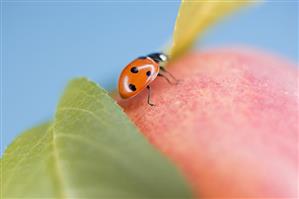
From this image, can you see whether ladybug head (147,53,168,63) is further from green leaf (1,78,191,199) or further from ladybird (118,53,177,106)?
green leaf (1,78,191,199)

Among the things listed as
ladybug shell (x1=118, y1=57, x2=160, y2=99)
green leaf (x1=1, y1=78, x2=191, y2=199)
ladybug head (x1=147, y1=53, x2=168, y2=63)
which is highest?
ladybug head (x1=147, y1=53, x2=168, y2=63)

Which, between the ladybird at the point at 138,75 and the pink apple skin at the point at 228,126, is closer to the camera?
the pink apple skin at the point at 228,126

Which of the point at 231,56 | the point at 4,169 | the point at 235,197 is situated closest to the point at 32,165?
the point at 4,169

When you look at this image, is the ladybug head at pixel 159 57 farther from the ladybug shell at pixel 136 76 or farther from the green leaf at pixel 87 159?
the green leaf at pixel 87 159

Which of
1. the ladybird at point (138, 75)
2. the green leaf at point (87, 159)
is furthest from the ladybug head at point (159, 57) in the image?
the green leaf at point (87, 159)

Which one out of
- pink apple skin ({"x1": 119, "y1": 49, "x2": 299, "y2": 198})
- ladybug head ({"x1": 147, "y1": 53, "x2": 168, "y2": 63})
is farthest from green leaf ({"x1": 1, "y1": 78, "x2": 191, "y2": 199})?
ladybug head ({"x1": 147, "y1": 53, "x2": 168, "y2": 63})

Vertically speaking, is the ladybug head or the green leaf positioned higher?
the ladybug head

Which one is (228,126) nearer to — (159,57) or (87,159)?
(87,159)
